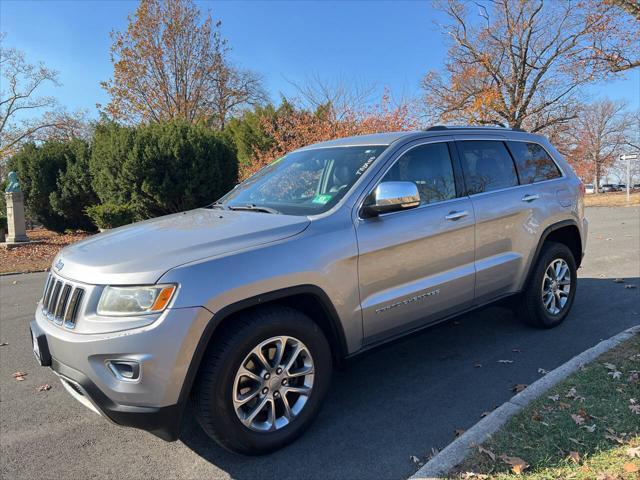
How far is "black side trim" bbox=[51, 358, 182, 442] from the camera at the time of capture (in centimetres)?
243

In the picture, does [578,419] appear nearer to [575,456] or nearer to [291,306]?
[575,456]

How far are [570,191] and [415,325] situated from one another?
8.30 ft

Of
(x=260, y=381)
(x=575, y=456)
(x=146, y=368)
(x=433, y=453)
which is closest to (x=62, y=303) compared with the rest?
(x=146, y=368)

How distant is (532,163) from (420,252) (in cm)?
203

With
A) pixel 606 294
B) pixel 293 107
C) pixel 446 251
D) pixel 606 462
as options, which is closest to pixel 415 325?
pixel 446 251

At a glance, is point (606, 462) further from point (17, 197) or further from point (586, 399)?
point (17, 197)

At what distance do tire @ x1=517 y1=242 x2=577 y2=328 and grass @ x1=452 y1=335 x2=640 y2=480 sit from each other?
1165 millimetres

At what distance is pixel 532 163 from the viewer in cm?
471

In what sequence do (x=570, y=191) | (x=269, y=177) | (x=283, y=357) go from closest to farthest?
(x=283, y=357) → (x=269, y=177) → (x=570, y=191)

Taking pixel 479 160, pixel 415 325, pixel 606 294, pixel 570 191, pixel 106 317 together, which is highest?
pixel 479 160

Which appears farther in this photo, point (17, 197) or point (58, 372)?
point (17, 197)

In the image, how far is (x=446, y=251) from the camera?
3637mm

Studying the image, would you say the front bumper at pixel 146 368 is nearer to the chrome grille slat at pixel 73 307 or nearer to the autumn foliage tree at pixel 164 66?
the chrome grille slat at pixel 73 307

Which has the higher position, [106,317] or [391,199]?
[391,199]
